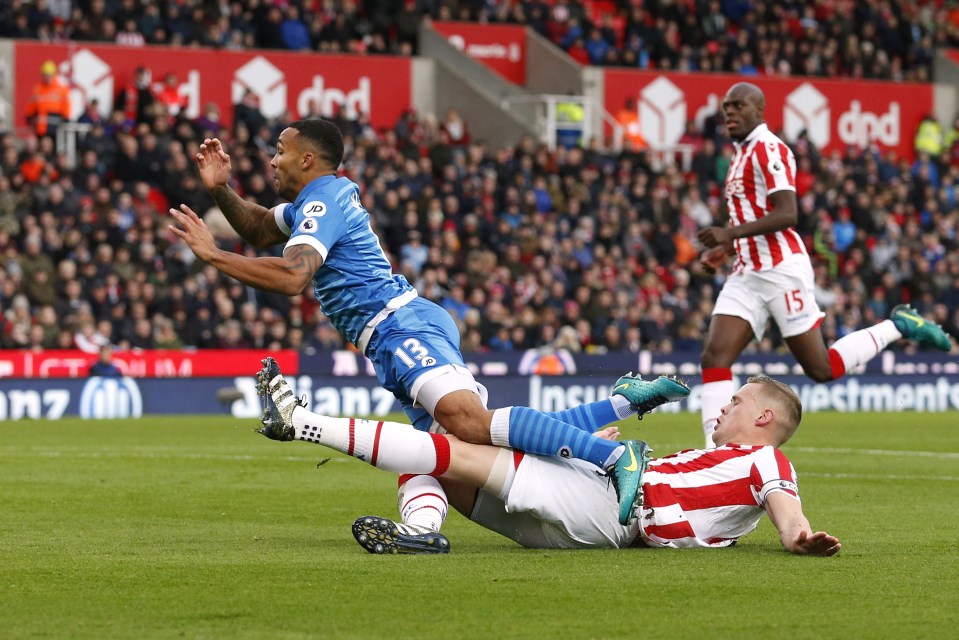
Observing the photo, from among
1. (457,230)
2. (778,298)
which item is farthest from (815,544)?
(457,230)

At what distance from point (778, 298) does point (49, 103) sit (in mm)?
16335

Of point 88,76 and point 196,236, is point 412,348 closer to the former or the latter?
point 196,236

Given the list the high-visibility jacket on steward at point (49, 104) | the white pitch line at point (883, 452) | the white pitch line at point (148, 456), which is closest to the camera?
the white pitch line at point (148, 456)

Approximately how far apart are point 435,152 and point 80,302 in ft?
27.4

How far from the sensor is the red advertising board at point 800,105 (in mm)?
33719

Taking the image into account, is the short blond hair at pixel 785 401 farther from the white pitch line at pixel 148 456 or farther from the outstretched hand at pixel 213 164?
the white pitch line at pixel 148 456

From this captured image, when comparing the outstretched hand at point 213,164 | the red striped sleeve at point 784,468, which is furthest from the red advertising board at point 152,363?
the red striped sleeve at point 784,468

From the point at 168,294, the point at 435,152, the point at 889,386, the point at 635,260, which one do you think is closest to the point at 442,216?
the point at 435,152

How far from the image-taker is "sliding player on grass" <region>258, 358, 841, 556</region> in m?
7.12

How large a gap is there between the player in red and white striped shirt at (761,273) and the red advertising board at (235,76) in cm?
1707

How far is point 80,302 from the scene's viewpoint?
870 inches

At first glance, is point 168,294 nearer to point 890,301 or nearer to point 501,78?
point 501,78

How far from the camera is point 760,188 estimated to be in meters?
12.0

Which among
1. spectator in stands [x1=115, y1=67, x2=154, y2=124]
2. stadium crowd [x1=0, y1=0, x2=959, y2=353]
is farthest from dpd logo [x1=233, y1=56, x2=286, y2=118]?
spectator in stands [x1=115, y1=67, x2=154, y2=124]
